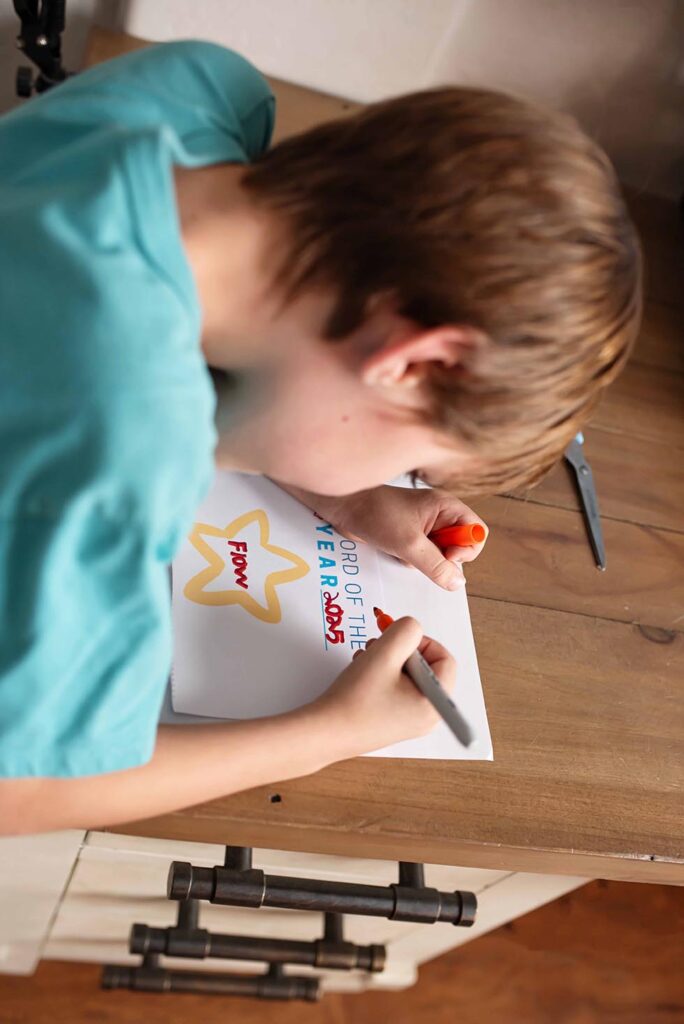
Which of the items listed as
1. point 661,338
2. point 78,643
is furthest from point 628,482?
point 78,643

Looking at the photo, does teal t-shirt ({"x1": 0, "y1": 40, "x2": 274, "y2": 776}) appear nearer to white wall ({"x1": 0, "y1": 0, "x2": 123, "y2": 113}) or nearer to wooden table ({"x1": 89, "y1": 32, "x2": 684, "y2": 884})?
wooden table ({"x1": 89, "y1": 32, "x2": 684, "y2": 884})

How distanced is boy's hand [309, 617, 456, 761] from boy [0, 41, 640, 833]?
0.06 m

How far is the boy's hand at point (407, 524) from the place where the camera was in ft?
2.49

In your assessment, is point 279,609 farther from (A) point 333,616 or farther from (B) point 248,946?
(B) point 248,946

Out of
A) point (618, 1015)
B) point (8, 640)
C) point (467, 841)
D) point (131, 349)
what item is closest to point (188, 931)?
point (467, 841)

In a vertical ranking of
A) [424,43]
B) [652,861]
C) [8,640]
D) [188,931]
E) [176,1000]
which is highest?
[424,43]

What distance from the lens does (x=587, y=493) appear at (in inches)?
34.7

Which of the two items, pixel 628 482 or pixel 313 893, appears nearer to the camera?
pixel 313 893

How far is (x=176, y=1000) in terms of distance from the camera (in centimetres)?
121

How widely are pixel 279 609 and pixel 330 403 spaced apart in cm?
21

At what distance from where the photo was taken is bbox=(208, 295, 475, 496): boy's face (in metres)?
0.50

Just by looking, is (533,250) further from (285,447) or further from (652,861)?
(652,861)

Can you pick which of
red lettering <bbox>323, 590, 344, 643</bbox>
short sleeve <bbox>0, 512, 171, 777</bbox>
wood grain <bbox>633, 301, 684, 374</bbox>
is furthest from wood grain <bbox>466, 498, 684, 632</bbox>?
short sleeve <bbox>0, 512, 171, 777</bbox>

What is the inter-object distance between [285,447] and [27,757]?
0.22m
